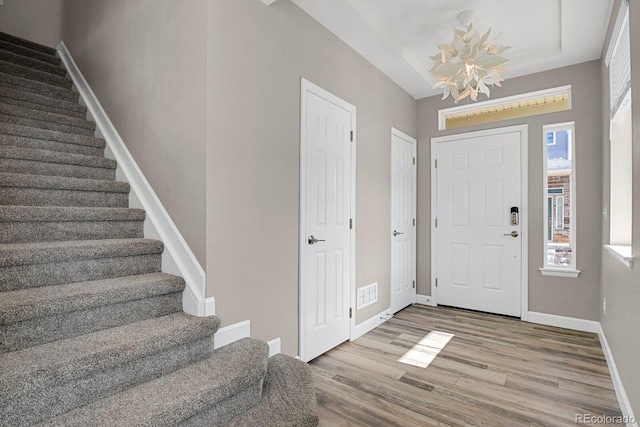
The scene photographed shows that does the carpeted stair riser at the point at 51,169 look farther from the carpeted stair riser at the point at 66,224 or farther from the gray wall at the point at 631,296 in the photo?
the gray wall at the point at 631,296

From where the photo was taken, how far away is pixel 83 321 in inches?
63.9

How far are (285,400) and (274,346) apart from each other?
0.59 meters

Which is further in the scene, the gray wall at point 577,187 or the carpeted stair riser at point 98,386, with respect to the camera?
the gray wall at point 577,187

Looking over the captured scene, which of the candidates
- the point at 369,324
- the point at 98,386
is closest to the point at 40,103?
the point at 98,386

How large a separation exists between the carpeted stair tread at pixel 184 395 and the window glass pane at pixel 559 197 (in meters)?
3.33

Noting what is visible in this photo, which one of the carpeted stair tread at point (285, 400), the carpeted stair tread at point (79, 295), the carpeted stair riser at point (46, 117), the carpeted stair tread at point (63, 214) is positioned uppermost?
the carpeted stair riser at point (46, 117)

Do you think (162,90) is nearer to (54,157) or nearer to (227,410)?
(54,157)

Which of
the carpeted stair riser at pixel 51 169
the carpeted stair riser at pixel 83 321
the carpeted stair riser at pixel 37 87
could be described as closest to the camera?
the carpeted stair riser at pixel 83 321

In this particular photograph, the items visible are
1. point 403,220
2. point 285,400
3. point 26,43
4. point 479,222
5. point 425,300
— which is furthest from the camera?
point 425,300

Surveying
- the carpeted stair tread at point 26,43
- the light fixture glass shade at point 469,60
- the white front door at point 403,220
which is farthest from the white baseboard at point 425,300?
the carpeted stair tread at point 26,43

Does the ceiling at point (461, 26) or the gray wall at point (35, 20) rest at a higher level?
the gray wall at point (35, 20)

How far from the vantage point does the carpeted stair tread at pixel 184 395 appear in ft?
4.19

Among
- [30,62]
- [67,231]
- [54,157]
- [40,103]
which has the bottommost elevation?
[67,231]

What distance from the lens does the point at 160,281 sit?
6.27 feet
